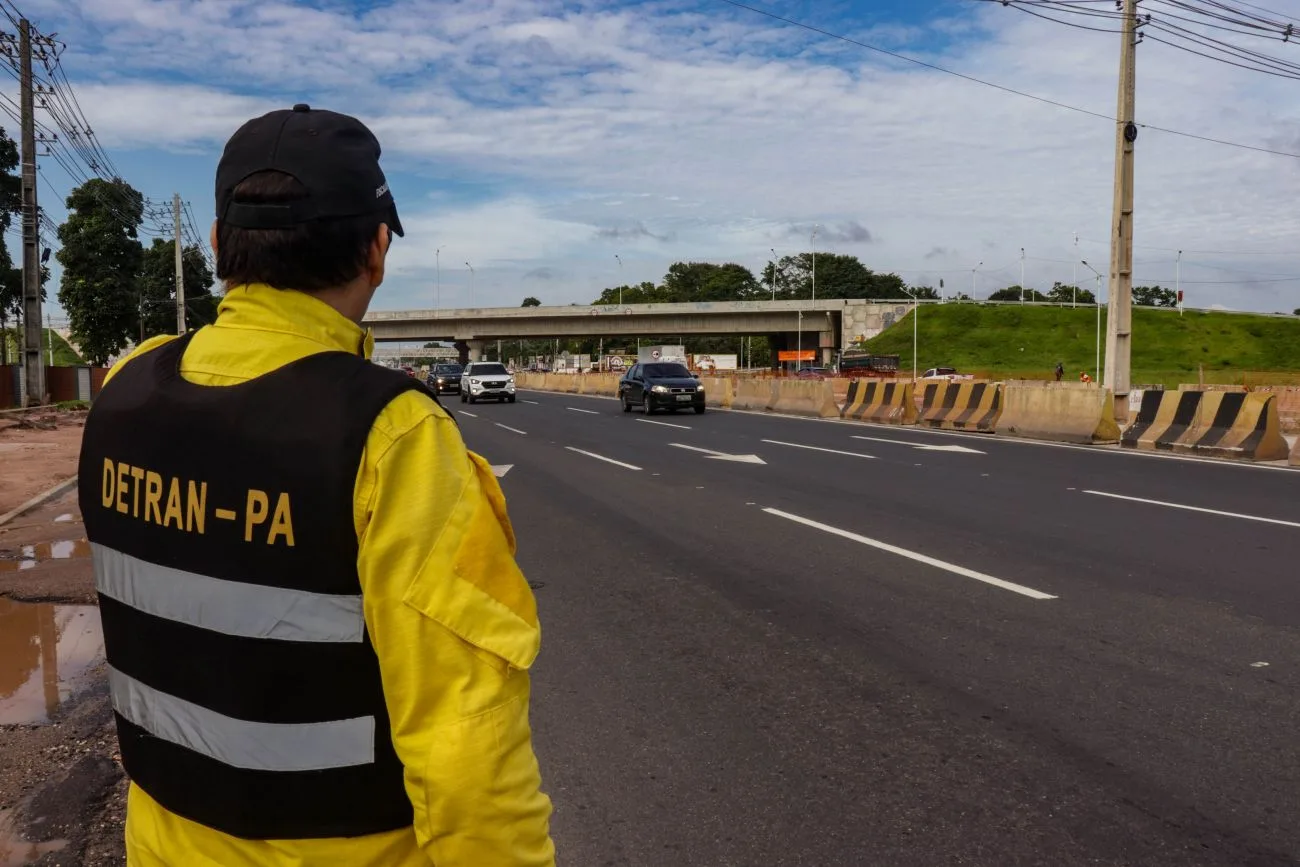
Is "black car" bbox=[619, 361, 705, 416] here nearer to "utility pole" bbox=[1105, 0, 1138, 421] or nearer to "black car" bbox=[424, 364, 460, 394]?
"utility pole" bbox=[1105, 0, 1138, 421]

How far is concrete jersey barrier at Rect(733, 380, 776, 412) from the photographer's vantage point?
30484 mm

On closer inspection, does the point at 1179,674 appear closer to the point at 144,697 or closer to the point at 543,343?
the point at 144,697

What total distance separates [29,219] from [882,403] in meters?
25.1

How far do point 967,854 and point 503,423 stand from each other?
22673 mm

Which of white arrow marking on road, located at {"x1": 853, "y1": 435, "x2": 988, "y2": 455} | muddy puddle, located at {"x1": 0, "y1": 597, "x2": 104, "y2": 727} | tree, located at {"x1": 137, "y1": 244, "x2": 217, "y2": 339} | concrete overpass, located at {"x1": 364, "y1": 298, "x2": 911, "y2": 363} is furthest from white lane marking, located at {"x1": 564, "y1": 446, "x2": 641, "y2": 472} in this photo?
concrete overpass, located at {"x1": 364, "y1": 298, "x2": 911, "y2": 363}

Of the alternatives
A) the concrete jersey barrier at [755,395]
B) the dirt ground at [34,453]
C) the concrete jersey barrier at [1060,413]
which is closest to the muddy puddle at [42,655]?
the dirt ground at [34,453]

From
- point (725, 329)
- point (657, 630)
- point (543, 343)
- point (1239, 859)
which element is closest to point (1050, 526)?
point (657, 630)

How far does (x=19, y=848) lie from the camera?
349cm

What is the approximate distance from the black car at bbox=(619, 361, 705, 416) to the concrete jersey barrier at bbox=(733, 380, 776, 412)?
2.77m

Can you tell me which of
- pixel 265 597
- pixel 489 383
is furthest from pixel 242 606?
pixel 489 383

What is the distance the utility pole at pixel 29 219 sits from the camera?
2931cm

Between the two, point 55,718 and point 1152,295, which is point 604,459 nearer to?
point 55,718

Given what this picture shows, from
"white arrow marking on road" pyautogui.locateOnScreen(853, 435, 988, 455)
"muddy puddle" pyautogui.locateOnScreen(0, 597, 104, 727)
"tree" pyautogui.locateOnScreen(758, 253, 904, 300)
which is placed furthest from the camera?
"tree" pyautogui.locateOnScreen(758, 253, 904, 300)

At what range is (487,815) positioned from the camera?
136cm
